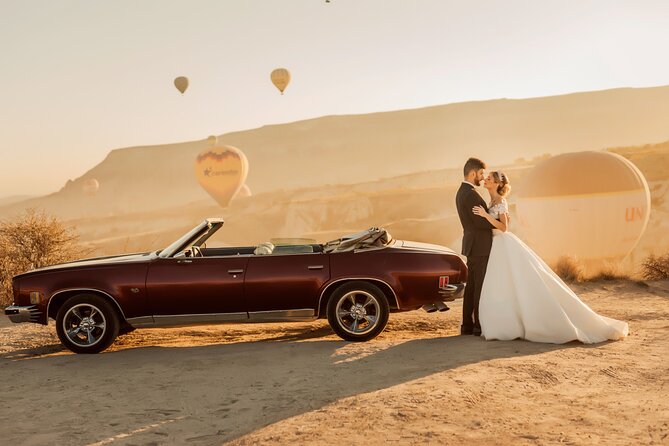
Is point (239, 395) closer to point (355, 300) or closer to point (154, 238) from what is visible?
point (355, 300)

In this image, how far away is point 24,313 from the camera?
334 inches

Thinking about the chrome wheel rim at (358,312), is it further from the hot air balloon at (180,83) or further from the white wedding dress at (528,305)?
the hot air balloon at (180,83)

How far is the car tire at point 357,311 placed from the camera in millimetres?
8375

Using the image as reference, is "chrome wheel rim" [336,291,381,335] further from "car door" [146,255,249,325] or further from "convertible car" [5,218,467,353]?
"car door" [146,255,249,325]

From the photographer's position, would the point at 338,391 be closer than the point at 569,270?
Yes

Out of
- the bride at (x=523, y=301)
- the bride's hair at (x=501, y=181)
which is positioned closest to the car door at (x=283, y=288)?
the bride at (x=523, y=301)

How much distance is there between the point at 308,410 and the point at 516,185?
199ft

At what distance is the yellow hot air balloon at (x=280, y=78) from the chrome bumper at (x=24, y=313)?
2317 inches


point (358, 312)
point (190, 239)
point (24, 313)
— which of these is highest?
point (190, 239)

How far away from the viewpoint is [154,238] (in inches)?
2562

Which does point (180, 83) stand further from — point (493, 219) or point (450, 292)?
point (450, 292)

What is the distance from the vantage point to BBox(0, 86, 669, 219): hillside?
16638 cm

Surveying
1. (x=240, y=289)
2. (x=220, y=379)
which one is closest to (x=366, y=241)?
(x=240, y=289)

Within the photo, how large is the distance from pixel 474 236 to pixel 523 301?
3.29ft
